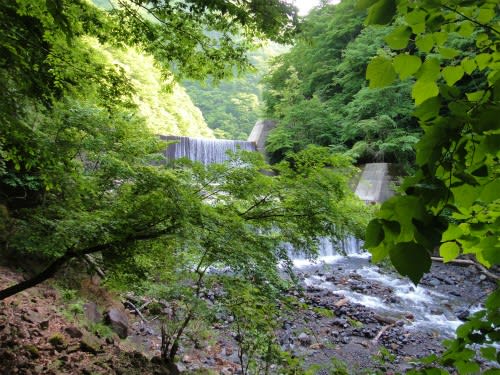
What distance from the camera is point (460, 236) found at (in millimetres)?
1015

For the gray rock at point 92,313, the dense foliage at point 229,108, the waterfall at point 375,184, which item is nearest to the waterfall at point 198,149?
the waterfall at point 375,184

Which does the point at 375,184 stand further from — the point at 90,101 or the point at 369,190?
the point at 90,101

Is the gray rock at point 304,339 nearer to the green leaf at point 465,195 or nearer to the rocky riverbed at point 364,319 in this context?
the rocky riverbed at point 364,319

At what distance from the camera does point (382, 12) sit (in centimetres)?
66

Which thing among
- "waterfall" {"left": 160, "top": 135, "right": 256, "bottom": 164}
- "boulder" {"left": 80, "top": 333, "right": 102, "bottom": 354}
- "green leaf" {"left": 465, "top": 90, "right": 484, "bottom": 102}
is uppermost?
"waterfall" {"left": 160, "top": 135, "right": 256, "bottom": 164}

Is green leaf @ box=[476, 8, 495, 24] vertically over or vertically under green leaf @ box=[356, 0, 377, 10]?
over

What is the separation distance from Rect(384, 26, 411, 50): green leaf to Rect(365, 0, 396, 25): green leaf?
1.6 inches

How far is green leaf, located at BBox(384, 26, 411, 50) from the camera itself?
2.26 feet

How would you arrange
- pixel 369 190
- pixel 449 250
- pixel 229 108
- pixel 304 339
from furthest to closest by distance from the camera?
pixel 229 108 → pixel 369 190 → pixel 304 339 → pixel 449 250

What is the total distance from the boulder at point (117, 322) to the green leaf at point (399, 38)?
5655mm

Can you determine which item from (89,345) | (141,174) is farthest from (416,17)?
(89,345)

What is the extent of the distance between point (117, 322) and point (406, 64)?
5.73 meters

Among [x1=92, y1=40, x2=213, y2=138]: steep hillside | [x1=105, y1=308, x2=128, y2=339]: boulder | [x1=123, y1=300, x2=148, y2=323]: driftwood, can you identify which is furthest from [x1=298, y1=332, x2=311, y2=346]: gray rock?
[x1=92, y1=40, x2=213, y2=138]: steep hillside

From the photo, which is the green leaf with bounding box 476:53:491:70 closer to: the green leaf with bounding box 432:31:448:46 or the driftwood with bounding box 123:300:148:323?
the green leaf with bounding box 432:31:448:46
